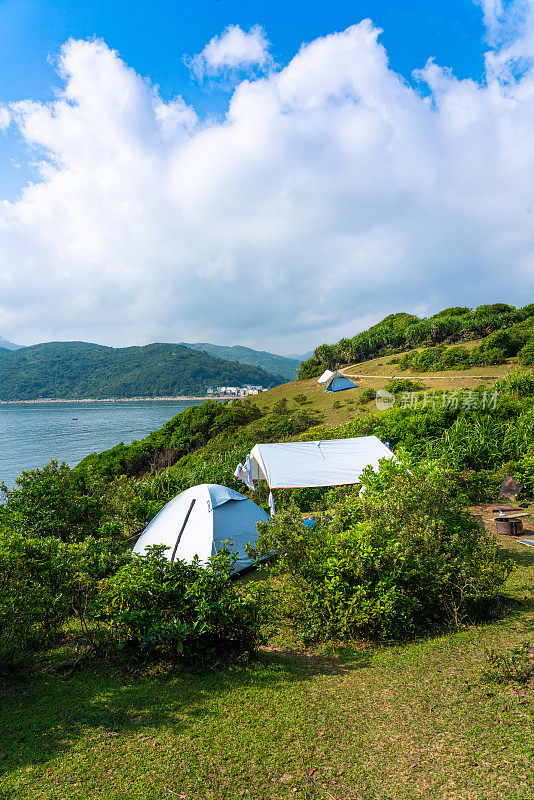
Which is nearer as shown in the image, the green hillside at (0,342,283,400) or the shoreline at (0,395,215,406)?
the shoreline at (0,395,215,406)

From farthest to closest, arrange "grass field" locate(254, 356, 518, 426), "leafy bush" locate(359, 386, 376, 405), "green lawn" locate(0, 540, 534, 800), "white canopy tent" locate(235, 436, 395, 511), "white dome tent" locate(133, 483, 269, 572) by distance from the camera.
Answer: "leafy bush" locate(359, 386, 376, 405) → "grass field" locate(254, 356, 518, 426) → "white canopy tent" locate(235, 436, 395, 511) → "white dome tent" locate(133, 483, 269, 572) → "green lawn" locate(0, 540, 534, 800)

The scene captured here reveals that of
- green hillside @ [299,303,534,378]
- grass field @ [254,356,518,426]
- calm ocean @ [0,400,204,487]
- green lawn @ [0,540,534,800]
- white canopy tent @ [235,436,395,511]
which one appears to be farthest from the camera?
calm ocean @ [0,400,204,487]

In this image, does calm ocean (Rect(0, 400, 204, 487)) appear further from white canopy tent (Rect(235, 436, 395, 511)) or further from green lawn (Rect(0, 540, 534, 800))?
green lawn (Rect(0, 540, 534, 800))

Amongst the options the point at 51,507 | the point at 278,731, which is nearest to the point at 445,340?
the point at 51,507

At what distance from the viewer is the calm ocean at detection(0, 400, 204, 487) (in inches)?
1774

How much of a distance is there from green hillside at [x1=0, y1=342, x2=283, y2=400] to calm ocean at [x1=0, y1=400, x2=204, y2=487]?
147ft

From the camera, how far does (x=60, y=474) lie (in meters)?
8.49

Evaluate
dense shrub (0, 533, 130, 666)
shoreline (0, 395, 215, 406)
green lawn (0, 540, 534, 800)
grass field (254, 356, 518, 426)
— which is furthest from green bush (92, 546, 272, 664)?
shoreline (0, 395, 215, 406)

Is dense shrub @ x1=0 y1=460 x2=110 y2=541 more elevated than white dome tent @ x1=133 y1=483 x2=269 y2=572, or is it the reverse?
dense shrub @ x1=0 y1=460 x2=110 y2=541

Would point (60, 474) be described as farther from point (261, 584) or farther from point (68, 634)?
point (261, 584)

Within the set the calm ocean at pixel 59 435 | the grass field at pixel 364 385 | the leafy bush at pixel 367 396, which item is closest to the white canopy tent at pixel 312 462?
the grass field at pixel 364 385

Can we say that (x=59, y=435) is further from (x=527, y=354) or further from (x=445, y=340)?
(x=527, y=354)

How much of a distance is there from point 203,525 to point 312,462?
4.96 metres

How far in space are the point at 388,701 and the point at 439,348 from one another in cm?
4004
